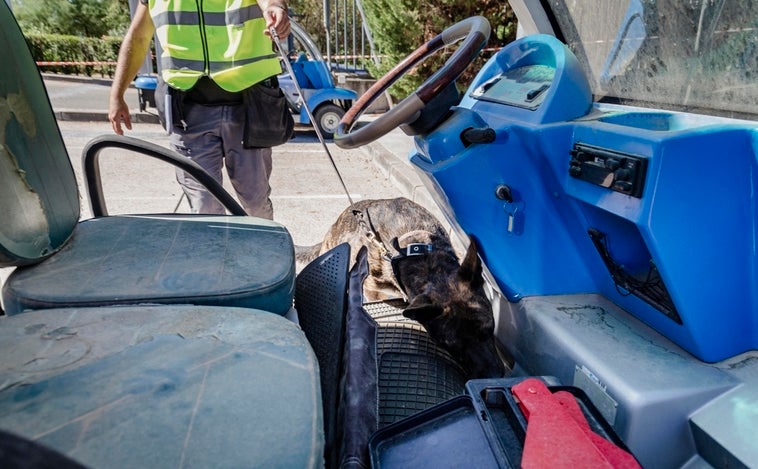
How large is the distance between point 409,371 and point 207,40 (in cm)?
210

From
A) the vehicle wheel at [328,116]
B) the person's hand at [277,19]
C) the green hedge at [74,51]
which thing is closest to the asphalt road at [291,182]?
the vehicle wheel at [328,116]

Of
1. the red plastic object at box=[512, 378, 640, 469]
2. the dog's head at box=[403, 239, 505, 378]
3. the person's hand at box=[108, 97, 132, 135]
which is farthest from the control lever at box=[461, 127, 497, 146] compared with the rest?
the person's hand at box=[108, 97, 132, 135]

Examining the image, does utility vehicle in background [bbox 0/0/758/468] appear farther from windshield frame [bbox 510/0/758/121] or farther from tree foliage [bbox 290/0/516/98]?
tree foliage [bbox 290/0/516/98]

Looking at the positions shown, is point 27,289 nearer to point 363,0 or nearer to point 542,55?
point 542,55

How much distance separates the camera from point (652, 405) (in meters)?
1.18

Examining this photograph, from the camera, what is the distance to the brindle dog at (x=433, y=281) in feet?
6.01

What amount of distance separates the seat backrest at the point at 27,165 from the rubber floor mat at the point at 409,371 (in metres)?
1.08

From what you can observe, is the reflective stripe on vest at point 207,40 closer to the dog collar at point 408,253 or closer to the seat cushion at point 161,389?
the dog collar at point 408,253

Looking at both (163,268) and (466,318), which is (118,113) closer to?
(163,268)

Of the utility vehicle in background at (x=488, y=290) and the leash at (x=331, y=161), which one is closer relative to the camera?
the utility vehicle in background at (x=488, y=290)

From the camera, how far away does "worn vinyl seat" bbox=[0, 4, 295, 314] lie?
1267 mm

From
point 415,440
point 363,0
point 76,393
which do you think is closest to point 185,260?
point 76,393

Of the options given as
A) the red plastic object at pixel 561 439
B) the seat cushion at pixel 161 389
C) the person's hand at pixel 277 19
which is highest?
the person's hand at pixel 277 19

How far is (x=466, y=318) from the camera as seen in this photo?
6.21 feet
